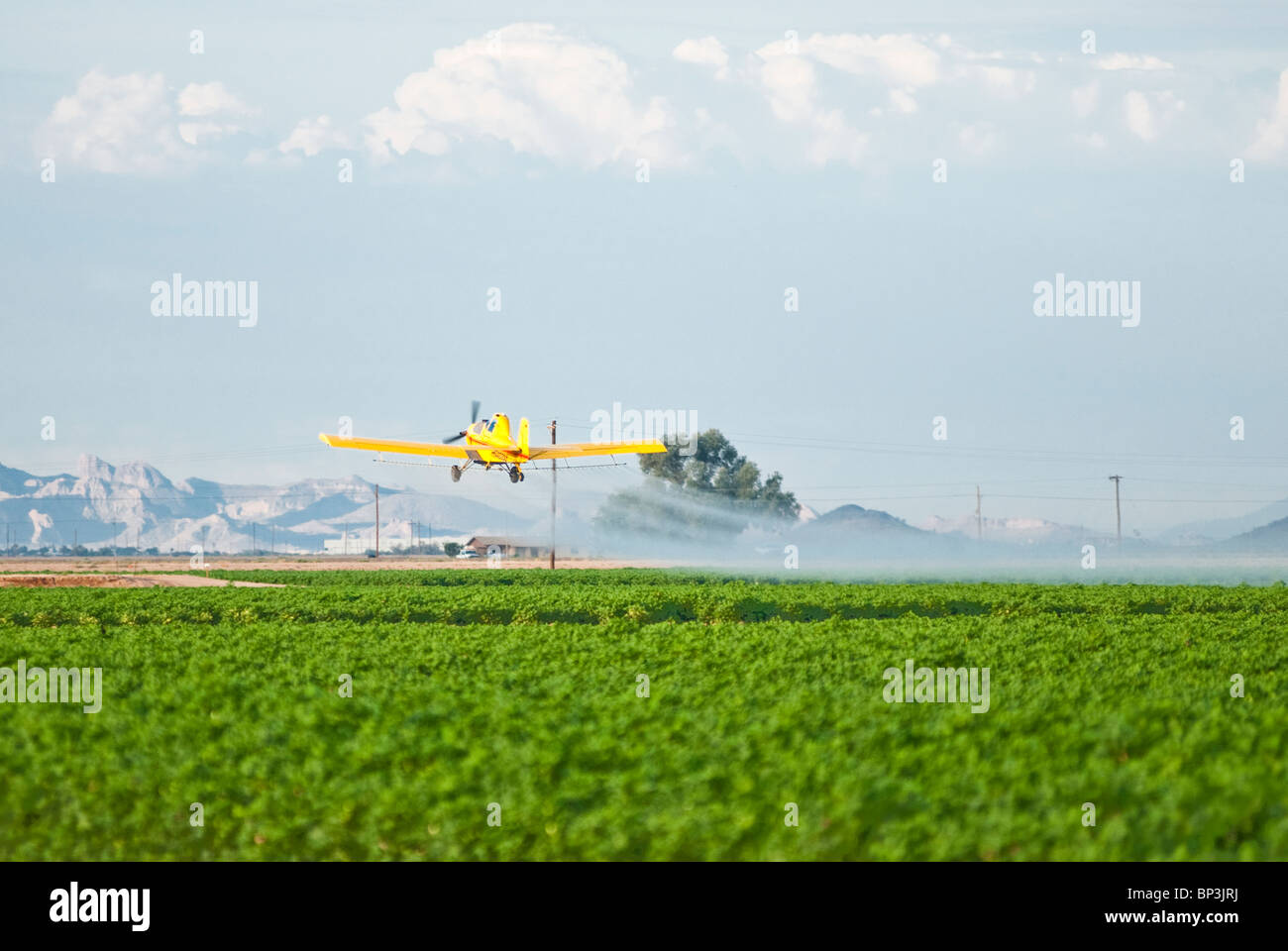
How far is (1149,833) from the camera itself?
11.2 metres

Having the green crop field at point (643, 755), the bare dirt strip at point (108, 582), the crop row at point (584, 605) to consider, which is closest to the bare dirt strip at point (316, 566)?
the bare dirt strip at point (108, 582)

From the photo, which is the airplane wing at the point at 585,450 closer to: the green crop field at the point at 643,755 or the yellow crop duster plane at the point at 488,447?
the yellow crop duster plane at the point at 488,447

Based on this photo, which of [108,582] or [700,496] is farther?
[700,496]

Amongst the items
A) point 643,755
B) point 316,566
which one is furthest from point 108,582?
point 316,566

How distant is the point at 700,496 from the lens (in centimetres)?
17675

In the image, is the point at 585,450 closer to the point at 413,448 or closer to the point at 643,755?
the point at 413,448

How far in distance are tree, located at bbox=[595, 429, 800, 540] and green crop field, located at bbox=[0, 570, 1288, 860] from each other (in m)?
150

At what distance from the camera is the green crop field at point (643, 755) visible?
11812mm

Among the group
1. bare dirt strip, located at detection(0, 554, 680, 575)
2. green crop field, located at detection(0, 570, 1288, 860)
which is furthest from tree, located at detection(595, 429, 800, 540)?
green crop field, located at detection(0, 570, 1288, 860)

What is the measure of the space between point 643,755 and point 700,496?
536 feet

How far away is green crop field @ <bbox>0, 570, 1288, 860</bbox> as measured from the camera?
38.8 ft

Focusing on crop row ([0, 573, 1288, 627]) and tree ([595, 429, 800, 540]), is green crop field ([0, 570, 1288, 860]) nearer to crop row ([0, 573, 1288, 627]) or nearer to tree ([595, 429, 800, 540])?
crop row ([0, 573, 1288, 627])

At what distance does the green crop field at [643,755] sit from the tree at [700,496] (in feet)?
492

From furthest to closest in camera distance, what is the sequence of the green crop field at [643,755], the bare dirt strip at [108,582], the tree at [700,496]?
1. the tree at [700,496]
2. the bare dirt strip at [108,582]
3. the green crop field at [643,755]
